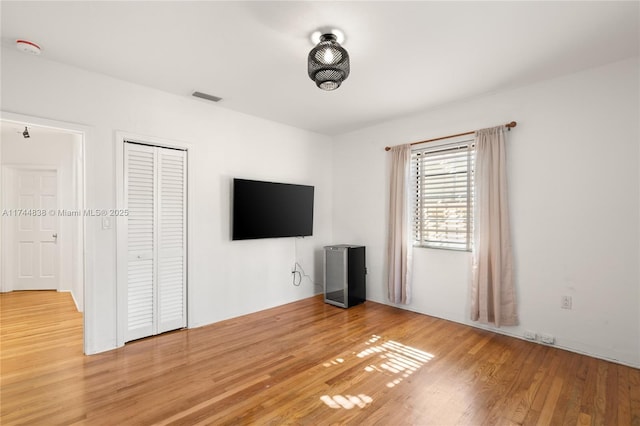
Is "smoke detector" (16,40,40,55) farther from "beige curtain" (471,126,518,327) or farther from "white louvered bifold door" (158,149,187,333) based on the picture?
"beige curtain" (471,126,518,327)

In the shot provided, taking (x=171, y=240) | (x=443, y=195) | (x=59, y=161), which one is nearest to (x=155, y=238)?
(x=171, y=240)

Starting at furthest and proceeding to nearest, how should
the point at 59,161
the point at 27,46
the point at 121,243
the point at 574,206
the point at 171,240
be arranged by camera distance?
1. the point at 59,161
2. the point at 171,240
3. the point at 121,243
4. the point at 574,206
5. the point at 27,46

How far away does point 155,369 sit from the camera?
2.57 meters

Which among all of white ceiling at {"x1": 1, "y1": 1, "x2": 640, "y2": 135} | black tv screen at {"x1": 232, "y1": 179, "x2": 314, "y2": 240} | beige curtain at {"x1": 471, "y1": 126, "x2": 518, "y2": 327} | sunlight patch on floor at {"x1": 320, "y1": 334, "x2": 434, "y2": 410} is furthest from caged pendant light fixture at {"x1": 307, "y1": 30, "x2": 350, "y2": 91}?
sunlight patch on floor at {"x1": 320, "y1": 334, "x2": 434, "y2": 410}

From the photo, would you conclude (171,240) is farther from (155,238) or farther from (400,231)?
(400,231)

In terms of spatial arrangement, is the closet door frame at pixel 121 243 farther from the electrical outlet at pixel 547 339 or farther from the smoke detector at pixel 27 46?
the electrical outlet at pixel 547 339

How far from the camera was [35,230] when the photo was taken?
5383mm

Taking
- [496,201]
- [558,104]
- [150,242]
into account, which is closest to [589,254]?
[496,201]

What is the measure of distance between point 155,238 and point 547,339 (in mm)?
4235

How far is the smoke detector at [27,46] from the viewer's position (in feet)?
7.63

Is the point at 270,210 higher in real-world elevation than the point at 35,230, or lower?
higher

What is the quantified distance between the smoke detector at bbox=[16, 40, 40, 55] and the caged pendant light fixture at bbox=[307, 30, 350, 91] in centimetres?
222

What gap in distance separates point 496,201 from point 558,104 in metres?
1.10

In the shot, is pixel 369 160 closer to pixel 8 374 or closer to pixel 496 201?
pixel 496 201
